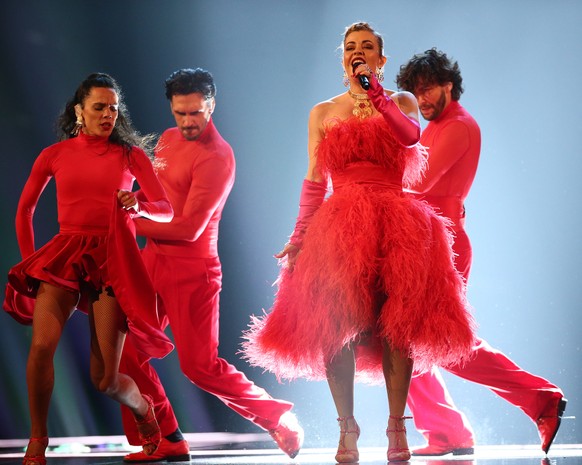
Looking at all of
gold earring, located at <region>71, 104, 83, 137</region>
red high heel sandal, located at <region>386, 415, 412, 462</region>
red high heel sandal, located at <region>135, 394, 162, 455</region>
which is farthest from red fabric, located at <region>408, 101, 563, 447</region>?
gold earring, located at <region>71, 104, 83, 137</region>

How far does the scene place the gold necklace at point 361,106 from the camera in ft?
12.3

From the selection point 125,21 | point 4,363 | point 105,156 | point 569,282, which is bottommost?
point 4,363

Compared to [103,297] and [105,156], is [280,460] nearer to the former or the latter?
[103,297]

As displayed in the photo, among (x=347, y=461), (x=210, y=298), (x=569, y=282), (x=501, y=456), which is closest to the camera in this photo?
(x=347, y=461)

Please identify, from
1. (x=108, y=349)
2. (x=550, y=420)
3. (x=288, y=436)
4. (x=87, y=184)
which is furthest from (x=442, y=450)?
(x=87, y=184)

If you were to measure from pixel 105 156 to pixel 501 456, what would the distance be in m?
2.19

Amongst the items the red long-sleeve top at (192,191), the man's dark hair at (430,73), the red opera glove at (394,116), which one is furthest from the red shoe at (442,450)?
the man's dark hair at (430,73)

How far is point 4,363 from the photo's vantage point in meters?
5.32

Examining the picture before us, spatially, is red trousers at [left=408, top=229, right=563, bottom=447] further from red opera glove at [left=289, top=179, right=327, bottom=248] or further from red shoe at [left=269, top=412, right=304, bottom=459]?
red opera glove at [left=289, top=179, right=327, bottom=248]

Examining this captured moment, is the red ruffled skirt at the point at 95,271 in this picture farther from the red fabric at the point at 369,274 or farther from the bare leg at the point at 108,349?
the red fabric at the point at 369,274

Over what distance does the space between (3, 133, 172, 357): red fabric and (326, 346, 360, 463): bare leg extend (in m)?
0.79

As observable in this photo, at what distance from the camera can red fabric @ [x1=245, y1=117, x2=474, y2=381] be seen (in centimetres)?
348

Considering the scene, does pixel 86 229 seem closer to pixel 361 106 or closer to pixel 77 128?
pixel 77 128

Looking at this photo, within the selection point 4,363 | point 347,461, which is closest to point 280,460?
point 347,461
